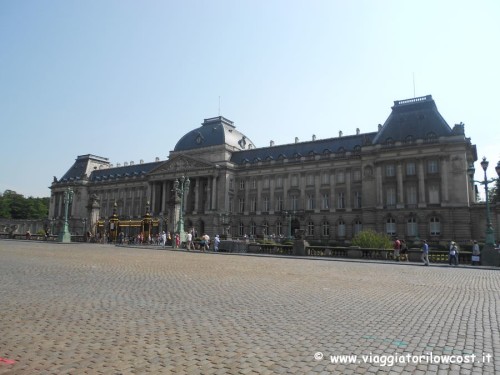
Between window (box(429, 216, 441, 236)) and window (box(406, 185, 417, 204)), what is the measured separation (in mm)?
3748

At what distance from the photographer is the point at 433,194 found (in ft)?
175

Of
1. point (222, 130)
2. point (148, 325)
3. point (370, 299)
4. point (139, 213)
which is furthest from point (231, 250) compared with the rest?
point (139, 213)

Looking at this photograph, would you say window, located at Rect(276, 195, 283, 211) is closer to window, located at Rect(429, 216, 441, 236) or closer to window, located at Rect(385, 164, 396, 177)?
window, located at Rect(385, 164, 396, 177)

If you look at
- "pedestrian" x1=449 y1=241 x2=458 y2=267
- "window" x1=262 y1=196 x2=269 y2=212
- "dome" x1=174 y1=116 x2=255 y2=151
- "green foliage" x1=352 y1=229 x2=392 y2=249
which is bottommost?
"pedestrian" x1=449 y1=241 x2=458 y2=267

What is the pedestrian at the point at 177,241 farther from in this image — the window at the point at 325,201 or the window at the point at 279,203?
the window at the point at 279,203

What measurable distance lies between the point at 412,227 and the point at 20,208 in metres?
119

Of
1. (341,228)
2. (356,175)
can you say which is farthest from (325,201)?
(356,175)

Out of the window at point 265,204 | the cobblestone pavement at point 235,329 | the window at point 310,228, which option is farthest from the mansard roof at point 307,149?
the cobblestone pavement at point 235,329

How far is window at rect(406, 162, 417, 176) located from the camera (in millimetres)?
55344

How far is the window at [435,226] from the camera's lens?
5141 cm

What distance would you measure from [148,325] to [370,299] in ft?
20.7

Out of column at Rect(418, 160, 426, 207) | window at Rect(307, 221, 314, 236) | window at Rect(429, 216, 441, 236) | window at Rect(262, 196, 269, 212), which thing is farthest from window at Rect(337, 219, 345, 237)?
window at Rect(262, 196, 269, 212)

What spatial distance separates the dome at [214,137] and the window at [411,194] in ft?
121

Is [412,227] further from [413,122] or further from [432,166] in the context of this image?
[413,122]
